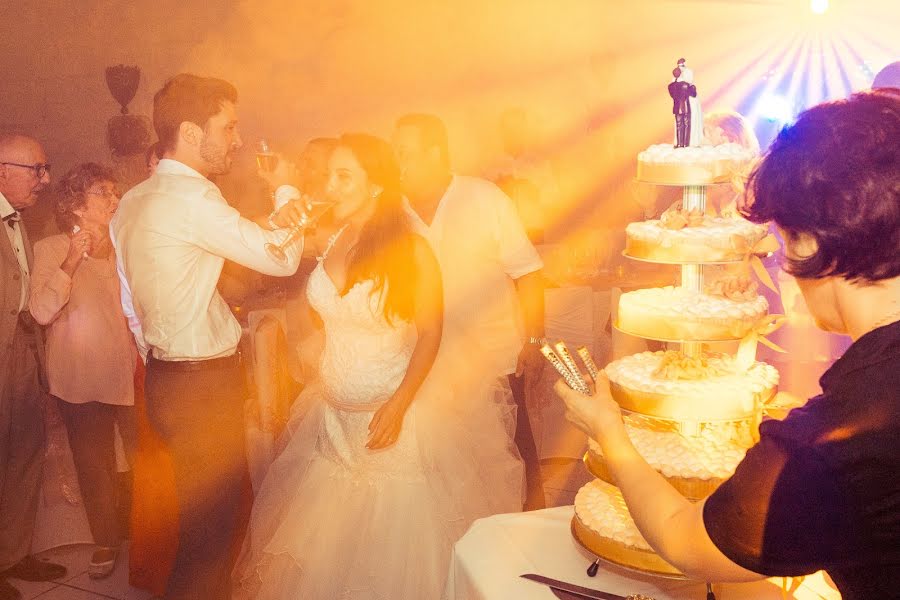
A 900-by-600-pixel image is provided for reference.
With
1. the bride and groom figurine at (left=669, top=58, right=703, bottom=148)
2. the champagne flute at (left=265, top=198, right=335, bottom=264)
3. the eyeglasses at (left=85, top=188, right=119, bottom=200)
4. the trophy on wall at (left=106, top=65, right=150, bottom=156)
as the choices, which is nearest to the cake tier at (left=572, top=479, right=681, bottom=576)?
the bride and groom figurine at (left=669, top=58, right=703, bottom=148)

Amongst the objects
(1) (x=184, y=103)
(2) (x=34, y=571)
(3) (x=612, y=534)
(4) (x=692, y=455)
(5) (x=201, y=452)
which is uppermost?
(1) (x=184, y=103)

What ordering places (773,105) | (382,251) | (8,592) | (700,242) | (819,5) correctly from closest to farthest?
1. (700,242)
2. (382,251)
3. (8,592)
4. (819,5)
5. (773,105)

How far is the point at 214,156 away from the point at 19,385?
1717 mm

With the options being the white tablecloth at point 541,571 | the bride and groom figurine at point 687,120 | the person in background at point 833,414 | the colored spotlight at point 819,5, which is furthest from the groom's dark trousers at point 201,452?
the colored spotlight at point 819,5

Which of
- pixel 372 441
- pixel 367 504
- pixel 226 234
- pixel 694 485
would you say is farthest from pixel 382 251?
pixel 694 485

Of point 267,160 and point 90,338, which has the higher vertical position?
point 267,160

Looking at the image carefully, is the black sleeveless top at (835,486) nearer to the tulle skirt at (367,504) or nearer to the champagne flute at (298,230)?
the tulle skirt at (367,504)

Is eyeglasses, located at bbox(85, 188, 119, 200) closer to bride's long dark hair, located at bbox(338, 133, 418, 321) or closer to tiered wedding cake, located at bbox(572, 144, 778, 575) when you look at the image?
bride's long dark hair, located at bbox(338, 133, 418, 321)

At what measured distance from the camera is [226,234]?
288 centimetres

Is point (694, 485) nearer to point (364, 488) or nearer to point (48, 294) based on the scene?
point (364, 488)

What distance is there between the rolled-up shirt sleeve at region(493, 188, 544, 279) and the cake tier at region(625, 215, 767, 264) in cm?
183

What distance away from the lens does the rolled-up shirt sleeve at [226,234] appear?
2875 mm

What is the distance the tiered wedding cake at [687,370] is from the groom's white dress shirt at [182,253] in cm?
149

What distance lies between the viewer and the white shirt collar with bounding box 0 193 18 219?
3736mm
